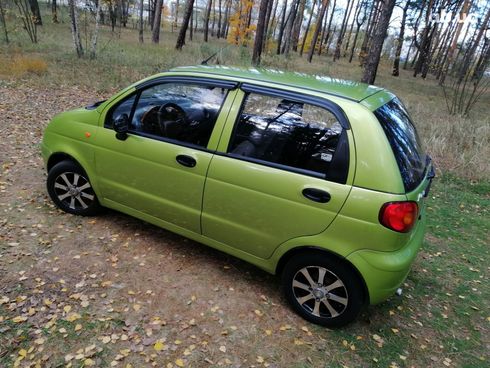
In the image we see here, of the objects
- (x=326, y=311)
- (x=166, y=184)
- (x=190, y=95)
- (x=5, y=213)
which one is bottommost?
(x=5, y=213)

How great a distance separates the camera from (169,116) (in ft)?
11.4

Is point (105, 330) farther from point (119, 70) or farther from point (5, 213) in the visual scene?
point (119, 70)

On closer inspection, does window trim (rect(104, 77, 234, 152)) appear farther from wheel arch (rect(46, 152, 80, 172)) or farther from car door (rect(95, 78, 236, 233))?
wheel arch (rect(46, 152, 80, 172))

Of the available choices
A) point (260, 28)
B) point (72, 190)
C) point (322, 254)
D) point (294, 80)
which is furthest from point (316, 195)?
point (260, 28)

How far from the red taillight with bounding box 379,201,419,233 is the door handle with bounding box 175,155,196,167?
1.61m

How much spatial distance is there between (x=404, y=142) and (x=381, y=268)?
40.2 inches

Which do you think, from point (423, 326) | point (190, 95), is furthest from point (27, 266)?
point (423, 326)

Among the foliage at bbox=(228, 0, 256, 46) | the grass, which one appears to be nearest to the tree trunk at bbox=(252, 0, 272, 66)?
the grass

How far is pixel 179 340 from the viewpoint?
9.19 ft

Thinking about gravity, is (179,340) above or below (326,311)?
below

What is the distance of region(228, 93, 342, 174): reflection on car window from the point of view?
2.78 metres

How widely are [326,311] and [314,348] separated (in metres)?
0.33

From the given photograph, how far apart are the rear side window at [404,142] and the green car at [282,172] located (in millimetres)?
16

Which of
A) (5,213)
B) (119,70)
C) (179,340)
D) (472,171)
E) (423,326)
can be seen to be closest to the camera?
(179,340)
